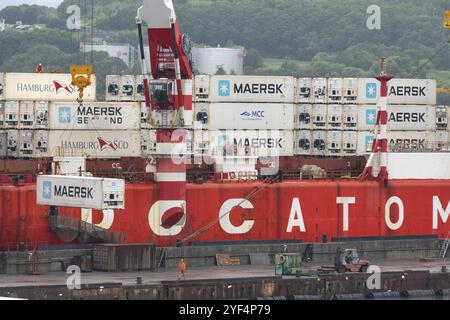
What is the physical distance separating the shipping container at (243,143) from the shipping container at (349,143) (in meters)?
3.52

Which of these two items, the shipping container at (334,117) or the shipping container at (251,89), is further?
the shipping container at (334,117)

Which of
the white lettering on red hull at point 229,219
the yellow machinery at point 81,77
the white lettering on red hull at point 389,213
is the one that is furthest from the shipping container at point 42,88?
the white lettering on red hull at point 389,213

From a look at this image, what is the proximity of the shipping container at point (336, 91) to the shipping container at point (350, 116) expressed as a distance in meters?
0.57

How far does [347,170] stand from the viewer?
82062 mm

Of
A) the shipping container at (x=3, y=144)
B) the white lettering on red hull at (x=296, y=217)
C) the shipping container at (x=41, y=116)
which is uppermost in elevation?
the shipping container at (x=41, y=116)

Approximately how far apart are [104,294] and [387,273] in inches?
574

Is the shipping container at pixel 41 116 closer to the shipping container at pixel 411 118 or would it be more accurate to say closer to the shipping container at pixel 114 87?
the shipping container at pixel 114 87

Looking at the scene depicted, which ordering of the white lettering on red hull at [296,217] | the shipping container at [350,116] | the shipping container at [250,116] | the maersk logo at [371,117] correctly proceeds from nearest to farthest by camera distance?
the white lettering on red hull at [296,217]
the shipping container at [250,116]
the shipping container at [350,116]
the maersk logo at [371,117]

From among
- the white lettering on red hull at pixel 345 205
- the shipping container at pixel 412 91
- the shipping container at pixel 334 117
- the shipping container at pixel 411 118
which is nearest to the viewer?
the white lettering on red hull at pixel 345 205

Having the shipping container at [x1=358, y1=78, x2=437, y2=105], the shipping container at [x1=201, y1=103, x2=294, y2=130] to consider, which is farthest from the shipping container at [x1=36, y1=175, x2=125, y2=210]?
the shipping container at [x1=358, y1=78, x2=437, y2=105]

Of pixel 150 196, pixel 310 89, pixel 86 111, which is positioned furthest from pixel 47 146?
pixel 310 89

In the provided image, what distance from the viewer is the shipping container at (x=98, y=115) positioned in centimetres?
7744

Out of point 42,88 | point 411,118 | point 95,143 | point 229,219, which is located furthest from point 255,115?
point 42,88

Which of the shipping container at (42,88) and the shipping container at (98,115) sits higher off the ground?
the shipping container at (42,88)
